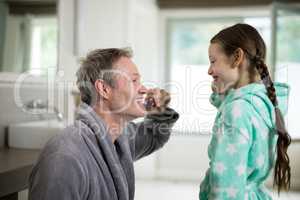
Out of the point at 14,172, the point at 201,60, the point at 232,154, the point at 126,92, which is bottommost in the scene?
the point at 14,172

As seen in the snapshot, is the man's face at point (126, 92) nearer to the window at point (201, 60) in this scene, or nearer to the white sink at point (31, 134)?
the window at point (201, 60)

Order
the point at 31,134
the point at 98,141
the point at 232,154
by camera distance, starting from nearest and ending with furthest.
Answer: the point at 232,154 → the point at 98,141 → the point at 31,134

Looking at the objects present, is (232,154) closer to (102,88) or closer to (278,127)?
(278,127)

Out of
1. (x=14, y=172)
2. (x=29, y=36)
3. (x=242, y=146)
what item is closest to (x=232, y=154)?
(x=242, y=146)

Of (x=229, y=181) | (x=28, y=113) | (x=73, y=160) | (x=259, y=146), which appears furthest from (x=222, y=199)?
(x=28, y=113)

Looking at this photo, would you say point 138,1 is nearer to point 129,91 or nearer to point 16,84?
point 16,84

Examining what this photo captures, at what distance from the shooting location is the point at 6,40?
1.58 m

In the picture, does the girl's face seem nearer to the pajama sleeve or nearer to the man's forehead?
the pajama sleeve

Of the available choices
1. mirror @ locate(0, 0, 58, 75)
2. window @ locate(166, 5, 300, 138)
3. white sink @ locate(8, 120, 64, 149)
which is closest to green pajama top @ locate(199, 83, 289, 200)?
window @ locate(166, 5, 300, 138)

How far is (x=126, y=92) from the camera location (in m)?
1.01

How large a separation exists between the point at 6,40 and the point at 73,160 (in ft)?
3.09

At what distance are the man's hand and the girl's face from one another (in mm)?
228

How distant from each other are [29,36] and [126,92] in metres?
0.78

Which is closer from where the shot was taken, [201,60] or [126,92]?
[126,92]
